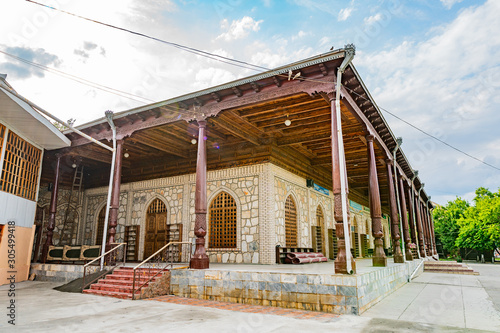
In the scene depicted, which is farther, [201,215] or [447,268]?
[447,268]

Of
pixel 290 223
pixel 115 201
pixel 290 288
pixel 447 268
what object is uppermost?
pixel 115 201

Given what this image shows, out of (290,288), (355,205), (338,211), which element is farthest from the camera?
(355,205)

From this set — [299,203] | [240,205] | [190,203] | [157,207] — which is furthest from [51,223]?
[299,203]

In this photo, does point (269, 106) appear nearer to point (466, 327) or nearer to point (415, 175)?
point (466, 327)

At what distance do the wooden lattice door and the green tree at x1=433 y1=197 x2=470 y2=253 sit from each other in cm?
2841

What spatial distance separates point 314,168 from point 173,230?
745 centimetres

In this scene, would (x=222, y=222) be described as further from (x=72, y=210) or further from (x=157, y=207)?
(x=72, y=210)

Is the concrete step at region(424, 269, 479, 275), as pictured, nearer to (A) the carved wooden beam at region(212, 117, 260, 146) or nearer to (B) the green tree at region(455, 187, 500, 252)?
(A) the carved wooden beam at region(212, 117, 260, 146)

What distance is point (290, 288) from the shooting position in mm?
7043

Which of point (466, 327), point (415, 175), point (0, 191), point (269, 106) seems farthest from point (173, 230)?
point (415, 175)

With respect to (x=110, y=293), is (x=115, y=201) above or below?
above

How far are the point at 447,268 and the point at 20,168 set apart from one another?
18.7 metres

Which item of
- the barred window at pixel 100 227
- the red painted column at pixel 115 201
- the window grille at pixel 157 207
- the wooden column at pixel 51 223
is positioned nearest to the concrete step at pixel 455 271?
the window grille at pixel 157 207

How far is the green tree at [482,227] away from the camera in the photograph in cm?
2980
